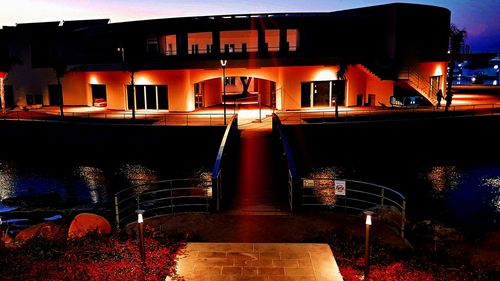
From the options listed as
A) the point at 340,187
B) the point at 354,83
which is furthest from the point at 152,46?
the point at 340,187

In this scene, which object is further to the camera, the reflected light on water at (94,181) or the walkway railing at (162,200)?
the reflected light on water at (94,181)

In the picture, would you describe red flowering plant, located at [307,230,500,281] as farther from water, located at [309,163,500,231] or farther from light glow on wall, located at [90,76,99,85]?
light glow on wall, located at [90,76,99,85]

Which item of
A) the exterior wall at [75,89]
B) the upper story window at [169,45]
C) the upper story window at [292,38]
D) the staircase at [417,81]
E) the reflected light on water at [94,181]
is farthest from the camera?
the exterior wall at [75,89]

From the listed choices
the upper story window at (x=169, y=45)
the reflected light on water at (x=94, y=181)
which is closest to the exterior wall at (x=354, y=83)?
the upper story window at (x=169, y=45)

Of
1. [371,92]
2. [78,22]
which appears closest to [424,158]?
[371,92]

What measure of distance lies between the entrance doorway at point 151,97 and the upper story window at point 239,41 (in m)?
7.60

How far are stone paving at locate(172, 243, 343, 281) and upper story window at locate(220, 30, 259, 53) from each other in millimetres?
33497

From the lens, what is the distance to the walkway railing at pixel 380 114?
30.9 metres

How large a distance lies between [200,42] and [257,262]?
120 ft

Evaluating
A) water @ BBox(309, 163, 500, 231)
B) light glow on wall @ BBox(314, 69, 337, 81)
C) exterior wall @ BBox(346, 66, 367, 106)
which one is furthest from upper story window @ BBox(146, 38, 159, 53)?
water @ BBox(309, 163, 500, 231)

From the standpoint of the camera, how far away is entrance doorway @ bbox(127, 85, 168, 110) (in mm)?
39344

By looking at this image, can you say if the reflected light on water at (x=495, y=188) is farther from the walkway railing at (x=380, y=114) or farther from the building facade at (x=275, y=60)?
the building facade at (x=275, y=60)

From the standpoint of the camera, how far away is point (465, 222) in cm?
1891

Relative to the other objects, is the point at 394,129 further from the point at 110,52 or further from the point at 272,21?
the point at 110,52
